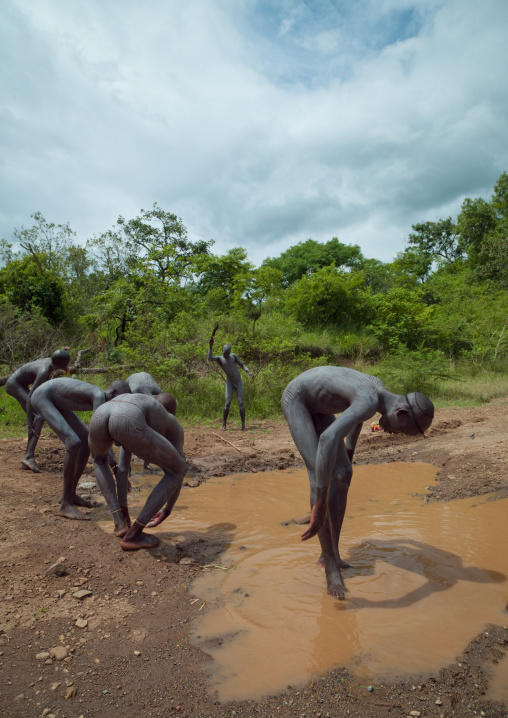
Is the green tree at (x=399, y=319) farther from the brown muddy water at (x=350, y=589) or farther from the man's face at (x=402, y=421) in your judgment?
the man's face at (x=402, y=421)

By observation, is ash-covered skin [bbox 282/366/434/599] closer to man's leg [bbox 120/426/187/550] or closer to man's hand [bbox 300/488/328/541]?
man's hand [bbox 300/488/328/541]

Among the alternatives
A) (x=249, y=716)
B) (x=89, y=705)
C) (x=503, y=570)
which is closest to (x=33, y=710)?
(x=89, y=705)

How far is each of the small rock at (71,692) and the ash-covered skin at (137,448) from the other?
1.47m

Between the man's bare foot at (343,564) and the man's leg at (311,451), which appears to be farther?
the man's bare foot at (343,564)

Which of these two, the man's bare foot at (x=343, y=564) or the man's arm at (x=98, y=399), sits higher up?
the man's arm at (x=98, y=399)

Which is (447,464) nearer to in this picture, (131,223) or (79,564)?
(79,564)

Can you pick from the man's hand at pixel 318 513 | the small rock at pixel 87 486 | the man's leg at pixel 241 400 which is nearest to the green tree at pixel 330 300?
the man's leg at pixel 241 400

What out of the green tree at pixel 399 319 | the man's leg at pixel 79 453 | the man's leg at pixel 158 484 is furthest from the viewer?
the green tree at pixel 399 319

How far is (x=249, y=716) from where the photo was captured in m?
2.01

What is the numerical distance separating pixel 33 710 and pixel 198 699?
75cm

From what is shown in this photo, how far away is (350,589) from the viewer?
312 cm

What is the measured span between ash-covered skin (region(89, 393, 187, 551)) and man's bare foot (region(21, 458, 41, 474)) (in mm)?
2717

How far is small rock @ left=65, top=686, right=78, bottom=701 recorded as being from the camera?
2.10m

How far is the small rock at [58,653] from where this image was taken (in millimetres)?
2389
